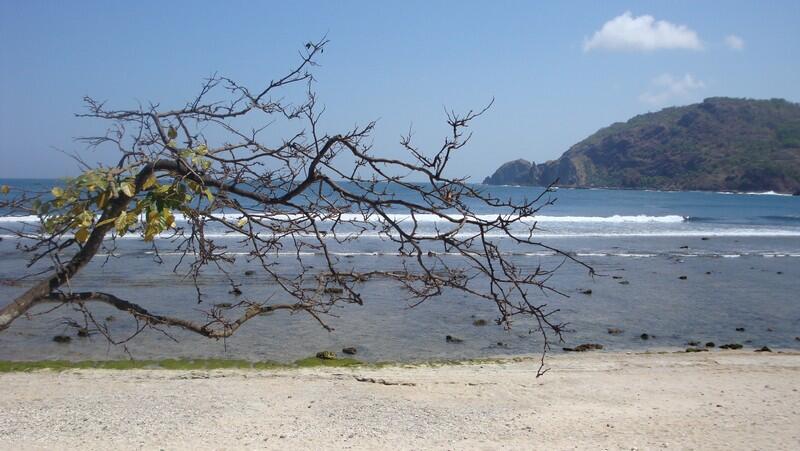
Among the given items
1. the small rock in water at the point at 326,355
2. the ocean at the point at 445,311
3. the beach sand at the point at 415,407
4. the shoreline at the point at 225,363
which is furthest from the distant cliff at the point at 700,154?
the beach sand at the point at 415,407

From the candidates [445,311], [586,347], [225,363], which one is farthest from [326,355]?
[586,347]

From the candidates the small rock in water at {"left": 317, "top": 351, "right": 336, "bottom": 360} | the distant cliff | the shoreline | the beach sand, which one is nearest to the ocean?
the shoreline

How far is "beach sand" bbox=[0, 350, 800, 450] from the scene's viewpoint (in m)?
6.57

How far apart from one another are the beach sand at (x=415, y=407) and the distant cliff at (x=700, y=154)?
101 m

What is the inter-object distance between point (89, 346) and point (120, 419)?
3.99 metres

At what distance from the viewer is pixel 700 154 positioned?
416 feet

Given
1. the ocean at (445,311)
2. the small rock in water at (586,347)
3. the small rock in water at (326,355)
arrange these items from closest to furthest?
1. the small rock in water at (326,355)
2. the ocean at (445,311)
3. the small rock in water at (586,347)

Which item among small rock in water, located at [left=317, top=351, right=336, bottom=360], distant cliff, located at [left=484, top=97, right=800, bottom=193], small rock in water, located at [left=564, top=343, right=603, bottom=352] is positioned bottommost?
small rock in water, located at [left=564, top=343, right=603, bottom=352]

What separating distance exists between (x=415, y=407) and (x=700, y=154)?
430 ft

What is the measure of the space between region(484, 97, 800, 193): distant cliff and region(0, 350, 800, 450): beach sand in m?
101

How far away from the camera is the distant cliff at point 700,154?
11388 cm

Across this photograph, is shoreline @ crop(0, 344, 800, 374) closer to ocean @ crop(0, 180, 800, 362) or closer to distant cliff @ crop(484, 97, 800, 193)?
ocean @ crop(0, 180, 800, 362)

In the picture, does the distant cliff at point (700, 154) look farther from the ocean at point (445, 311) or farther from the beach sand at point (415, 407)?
the beach sand at point (415, 407)

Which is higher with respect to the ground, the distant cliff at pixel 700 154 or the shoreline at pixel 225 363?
the distant cliff at pixel 700 154
